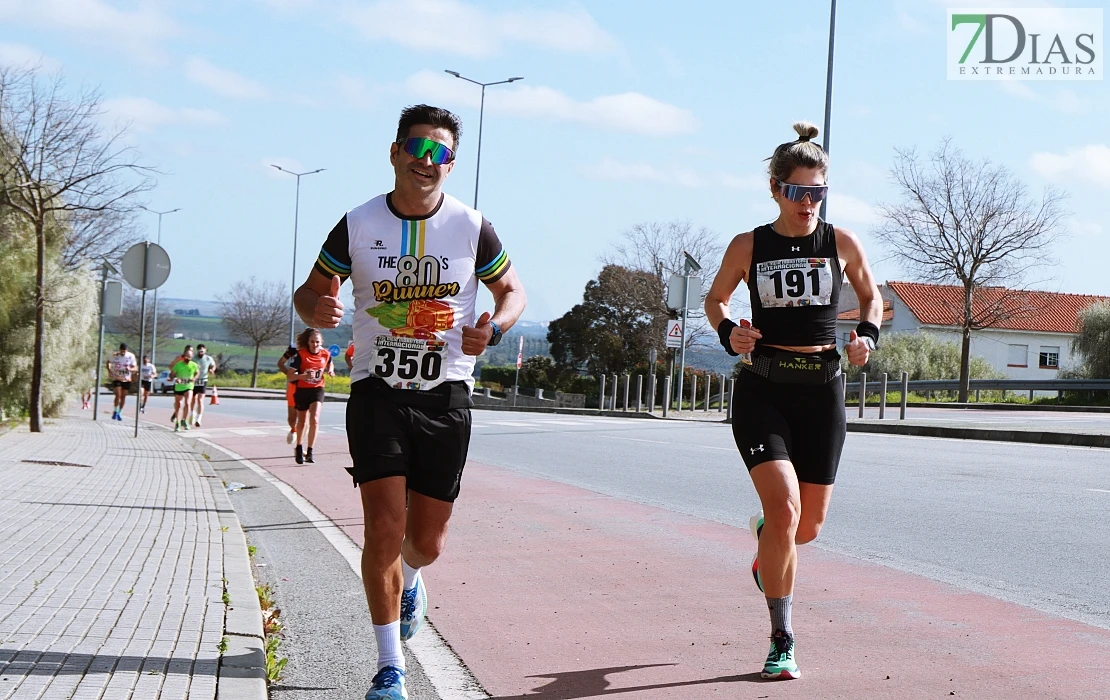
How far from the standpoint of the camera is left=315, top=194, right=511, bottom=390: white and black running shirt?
444cm

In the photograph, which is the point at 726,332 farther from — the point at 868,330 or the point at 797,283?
the point at 868,330

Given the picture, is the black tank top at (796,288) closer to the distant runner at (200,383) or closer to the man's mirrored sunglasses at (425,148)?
the man's mirrored sunglasses at (425,148)

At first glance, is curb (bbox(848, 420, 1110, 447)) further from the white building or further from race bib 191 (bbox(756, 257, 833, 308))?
the white building

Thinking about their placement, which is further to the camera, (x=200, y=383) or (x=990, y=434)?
(x=200, y=383)

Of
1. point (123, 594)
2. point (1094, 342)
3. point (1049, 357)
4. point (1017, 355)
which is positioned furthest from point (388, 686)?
point (1049, 357)

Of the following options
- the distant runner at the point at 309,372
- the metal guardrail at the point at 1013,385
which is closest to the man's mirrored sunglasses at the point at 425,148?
the distant runner at the point at 309,372

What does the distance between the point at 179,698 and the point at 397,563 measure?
33.4 inches

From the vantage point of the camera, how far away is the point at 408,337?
445 cm

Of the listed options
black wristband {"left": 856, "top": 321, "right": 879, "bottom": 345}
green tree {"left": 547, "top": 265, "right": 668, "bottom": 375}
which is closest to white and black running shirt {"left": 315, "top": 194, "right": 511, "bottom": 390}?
black wristband {"left": 856, "top": 321, "right": 879, "bottom": 345}

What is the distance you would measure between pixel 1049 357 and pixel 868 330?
249 ft

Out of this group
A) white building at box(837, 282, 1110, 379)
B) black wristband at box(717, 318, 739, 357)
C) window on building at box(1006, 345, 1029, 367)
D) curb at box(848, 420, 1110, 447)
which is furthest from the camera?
window on building at box(1006, 345, 1029, 367)

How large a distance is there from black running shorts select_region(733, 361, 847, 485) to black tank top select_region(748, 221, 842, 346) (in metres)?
0.20

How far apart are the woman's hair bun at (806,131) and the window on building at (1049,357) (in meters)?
75.3

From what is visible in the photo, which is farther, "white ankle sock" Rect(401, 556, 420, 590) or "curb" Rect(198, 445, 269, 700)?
"white ankle sock" Rect(401, 556, 420, 590)
